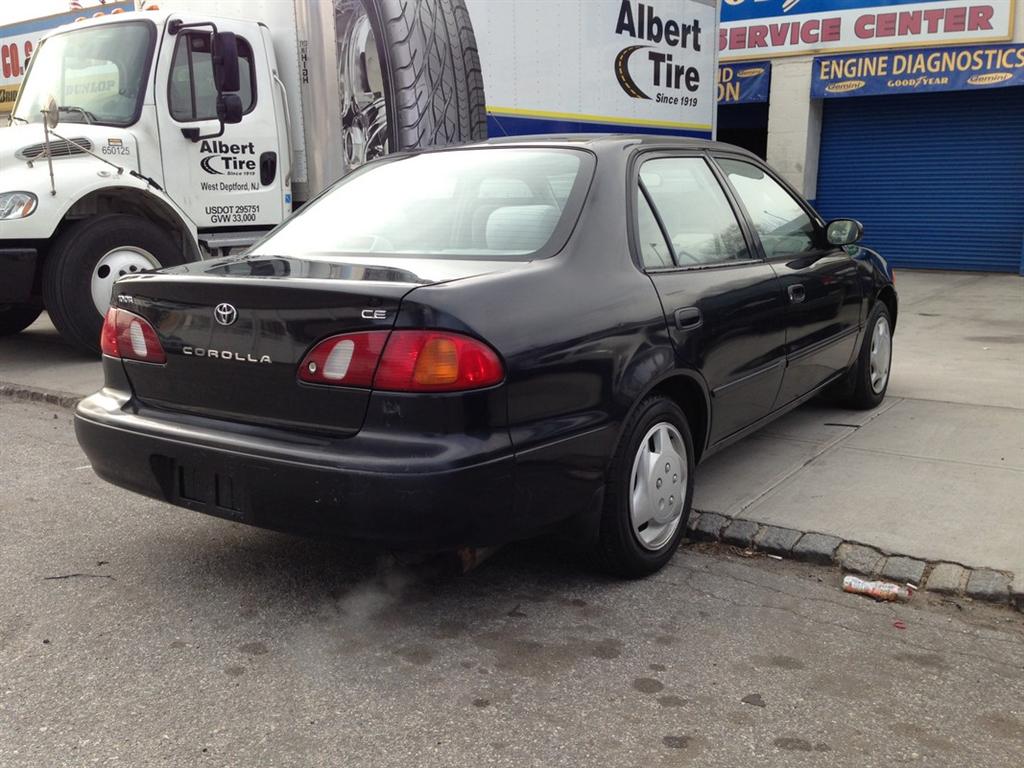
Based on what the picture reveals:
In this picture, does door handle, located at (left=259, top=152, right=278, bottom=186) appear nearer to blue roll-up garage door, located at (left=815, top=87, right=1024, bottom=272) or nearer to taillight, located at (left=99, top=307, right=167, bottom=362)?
taillight, located at (left=99, top=307, right=167, bottom=362)

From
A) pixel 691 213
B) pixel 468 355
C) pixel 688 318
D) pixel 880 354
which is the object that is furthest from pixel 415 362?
pixel 880 354

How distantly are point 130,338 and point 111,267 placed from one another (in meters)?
4.63

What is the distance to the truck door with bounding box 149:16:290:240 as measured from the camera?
26.1ft

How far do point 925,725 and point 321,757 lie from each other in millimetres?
1637

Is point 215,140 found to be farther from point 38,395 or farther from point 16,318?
point 16,318

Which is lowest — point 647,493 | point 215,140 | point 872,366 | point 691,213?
point 872,366

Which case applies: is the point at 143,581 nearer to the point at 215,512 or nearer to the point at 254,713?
the point at 215,512

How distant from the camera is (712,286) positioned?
13.3ft

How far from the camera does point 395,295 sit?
296 cm

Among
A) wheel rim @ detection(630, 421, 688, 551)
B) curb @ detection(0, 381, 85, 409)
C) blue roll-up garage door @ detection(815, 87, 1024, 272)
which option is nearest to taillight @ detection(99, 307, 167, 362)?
wheel rim @ detection(630, 421, 688, 551)

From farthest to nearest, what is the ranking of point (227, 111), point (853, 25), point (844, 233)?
point (853, 25) → point (227, 111) → point (844, 233)

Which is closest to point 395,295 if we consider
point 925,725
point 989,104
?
point 925,725

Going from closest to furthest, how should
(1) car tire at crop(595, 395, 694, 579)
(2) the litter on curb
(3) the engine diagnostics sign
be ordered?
(1) car tire at crop(595, 395, 694, 579), (2) the litter on curb, (3) the engine diagnostics sign

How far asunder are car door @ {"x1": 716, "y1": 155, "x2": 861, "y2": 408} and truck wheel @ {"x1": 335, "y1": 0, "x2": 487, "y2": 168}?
3290 millimetres
